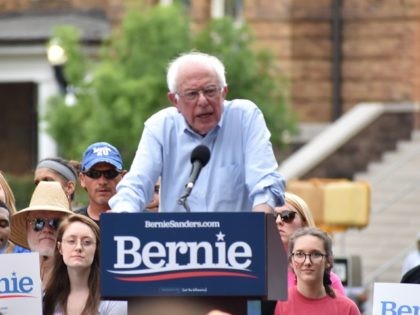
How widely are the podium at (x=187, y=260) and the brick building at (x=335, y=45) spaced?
28.3 metres

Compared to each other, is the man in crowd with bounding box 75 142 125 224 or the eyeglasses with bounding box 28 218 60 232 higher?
the man in crowd with bounding box 75 142 125 224

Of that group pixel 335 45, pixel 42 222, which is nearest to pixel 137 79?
pixel 335 45

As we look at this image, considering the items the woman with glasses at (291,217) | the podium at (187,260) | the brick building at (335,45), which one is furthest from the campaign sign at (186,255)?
the brick building at (335,45)

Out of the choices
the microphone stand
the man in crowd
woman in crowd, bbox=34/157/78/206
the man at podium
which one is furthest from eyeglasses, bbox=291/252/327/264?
woman in crowd, bbox=34/157/78/206

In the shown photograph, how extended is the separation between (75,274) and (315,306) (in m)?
1.27

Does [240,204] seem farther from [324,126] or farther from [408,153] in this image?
[324,126]

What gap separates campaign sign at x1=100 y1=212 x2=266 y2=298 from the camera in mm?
8844

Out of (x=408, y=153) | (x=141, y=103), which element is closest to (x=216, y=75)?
(x=141, y=103)

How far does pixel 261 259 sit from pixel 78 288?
1.57 m

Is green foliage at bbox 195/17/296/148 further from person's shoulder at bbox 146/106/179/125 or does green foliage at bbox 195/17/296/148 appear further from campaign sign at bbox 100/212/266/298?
campaign sign at bbox 100/212/266/298

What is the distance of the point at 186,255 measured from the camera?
887cm

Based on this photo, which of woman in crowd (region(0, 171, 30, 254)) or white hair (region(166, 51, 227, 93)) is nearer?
white hair (region(166, 51, 227, 93))

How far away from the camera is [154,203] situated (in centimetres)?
1260

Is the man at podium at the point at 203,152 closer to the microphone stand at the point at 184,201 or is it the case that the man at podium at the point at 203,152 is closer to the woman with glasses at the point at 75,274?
the microphone stand at the point at 184,201
